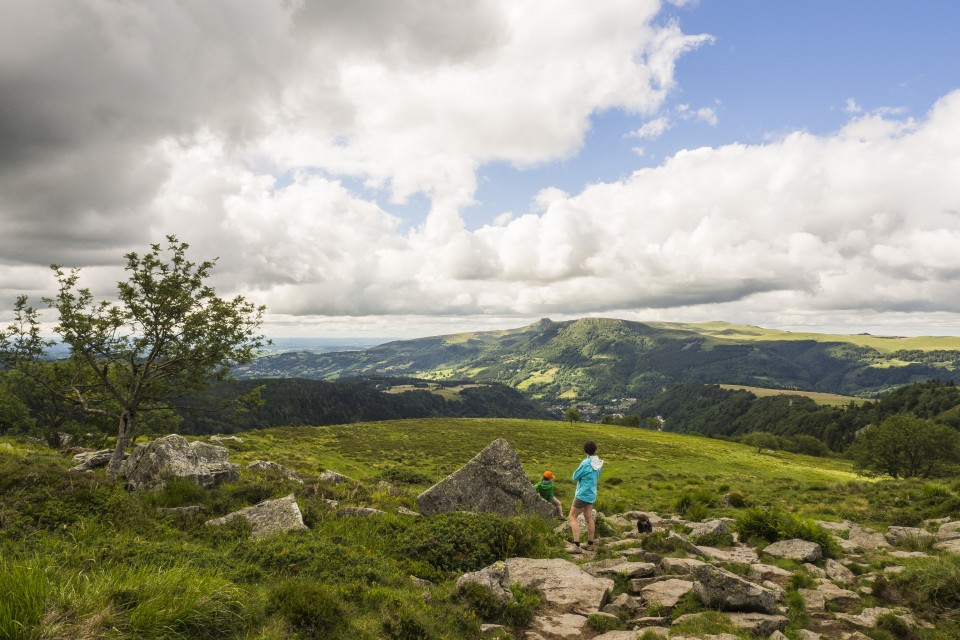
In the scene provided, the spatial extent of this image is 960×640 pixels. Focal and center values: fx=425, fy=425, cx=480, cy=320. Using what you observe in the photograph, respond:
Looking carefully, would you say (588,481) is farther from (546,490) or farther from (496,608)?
(496,608)

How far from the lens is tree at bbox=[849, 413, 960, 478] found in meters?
59.8

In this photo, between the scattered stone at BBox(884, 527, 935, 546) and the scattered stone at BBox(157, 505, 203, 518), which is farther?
the scattered stone at BBox(157, 505, 203, 518)

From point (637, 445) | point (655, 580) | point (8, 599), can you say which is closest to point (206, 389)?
point (8, 599)

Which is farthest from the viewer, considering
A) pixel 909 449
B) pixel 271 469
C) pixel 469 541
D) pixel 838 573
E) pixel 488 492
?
pixel 909 449

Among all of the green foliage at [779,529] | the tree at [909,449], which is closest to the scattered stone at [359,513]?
the green foliage at [779,529]

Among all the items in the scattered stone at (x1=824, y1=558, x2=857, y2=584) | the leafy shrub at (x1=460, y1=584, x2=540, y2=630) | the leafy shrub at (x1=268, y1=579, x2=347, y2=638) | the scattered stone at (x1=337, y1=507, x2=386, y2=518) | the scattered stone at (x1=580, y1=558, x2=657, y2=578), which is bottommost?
the scattered stone at (x1=824, y1=558, x2=857, y2=584)

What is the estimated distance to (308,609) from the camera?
309 inches

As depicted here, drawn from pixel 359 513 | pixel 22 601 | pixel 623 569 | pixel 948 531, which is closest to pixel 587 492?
pixel 623 569

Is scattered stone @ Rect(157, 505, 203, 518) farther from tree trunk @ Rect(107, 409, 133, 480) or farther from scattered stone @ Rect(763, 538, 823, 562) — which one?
scattered stone @ Rect(763, 538, 823, 562)

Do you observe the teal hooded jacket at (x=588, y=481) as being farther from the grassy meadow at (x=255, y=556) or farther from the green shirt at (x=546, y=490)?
the green shirt at (x=546, y=490)

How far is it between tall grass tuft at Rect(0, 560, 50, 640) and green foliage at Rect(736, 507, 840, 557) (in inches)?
803

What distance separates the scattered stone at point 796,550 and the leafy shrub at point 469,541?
7.56 meters

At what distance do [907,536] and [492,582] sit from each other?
660 inches

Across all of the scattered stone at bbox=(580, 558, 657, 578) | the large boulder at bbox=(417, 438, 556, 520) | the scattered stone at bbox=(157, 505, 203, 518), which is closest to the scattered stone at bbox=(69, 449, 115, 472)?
the scattered stone at bbox=(157, 505, 203, 518)
